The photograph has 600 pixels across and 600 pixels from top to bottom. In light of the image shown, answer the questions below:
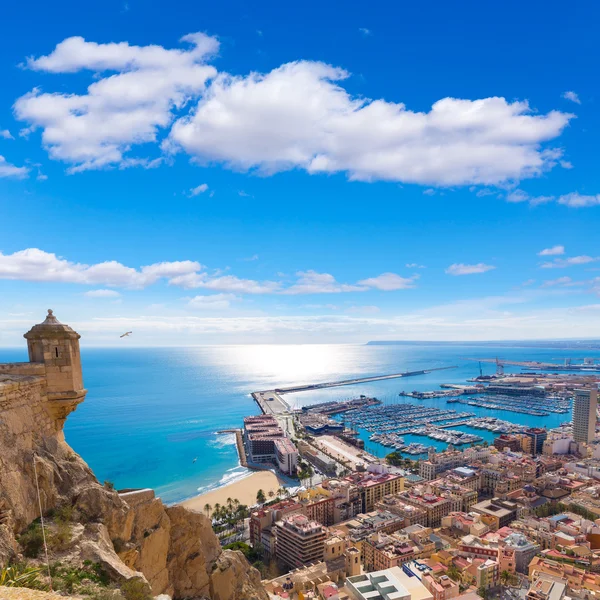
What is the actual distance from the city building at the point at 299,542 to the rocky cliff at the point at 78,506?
66.7 ft

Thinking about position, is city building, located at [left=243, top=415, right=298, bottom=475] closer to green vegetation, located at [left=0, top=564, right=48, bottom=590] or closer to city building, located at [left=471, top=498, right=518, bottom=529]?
city building, located at [left=471, top=498, right=518, bottom=529]

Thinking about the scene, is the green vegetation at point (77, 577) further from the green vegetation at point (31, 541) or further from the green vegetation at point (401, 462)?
the green vegetation at point (401, 462)

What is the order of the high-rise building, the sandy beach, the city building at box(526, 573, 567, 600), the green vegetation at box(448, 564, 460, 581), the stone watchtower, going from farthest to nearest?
1. the high-rise building
2. the sandy beach
3. the green vegetation at box(448, 564, 460, 581)
4. the city building at box(526, 573, 567, 600)
5. the stone watchtower

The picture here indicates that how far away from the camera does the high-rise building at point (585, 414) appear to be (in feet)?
205

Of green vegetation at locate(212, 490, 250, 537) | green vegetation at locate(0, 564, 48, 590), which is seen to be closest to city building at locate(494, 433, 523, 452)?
green vegetation at locate(212, 490, 250, 537)

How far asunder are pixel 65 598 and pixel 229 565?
662 centimetres

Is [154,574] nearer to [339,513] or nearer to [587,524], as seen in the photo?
[339,513]

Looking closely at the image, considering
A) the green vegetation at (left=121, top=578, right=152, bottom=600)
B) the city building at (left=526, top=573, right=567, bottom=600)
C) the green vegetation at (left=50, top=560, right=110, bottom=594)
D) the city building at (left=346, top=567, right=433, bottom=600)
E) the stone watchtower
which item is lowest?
the city building at (left=526, top=573, right=567, bottom=600)

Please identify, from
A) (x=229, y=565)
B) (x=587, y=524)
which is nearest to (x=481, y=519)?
(x=587, y=524)

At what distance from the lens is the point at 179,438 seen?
210ft

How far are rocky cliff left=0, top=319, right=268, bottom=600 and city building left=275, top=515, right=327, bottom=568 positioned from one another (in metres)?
20.3

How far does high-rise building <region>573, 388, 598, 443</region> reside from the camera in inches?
2457

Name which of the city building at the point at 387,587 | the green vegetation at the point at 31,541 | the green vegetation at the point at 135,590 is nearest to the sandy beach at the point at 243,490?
the city building at the point at 387,587

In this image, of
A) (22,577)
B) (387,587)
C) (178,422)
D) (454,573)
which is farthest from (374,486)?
(178,422)
